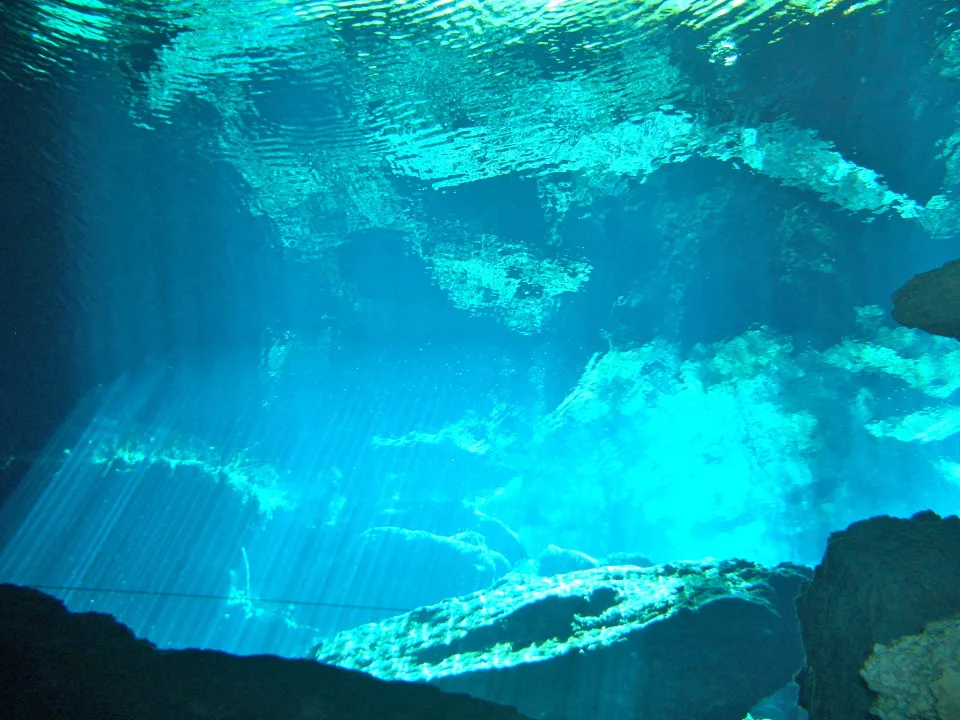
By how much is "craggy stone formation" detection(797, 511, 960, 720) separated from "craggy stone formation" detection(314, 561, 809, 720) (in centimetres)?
236

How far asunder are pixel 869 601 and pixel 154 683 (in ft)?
16.4

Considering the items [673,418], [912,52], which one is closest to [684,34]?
[912,52]

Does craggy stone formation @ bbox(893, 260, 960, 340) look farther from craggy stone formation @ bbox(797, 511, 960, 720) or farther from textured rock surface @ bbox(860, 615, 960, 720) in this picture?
textured rock surface @ bbox(860, 615, 960, 720)

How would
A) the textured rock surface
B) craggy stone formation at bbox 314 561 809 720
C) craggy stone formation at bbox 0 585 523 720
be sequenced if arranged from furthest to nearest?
1. craggy stone formation at bbox 314 561 809 720
2. the textured rock surface
3. craggy stone formation at bbox 0 585 523 720

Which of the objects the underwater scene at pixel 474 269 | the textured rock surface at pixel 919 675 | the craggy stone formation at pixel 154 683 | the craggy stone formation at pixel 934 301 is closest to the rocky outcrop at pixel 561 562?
the underwater scene at pixel 474 269

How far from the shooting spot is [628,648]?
6.47 m

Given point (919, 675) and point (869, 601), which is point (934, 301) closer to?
point (869, 601)

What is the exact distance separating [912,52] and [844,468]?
15457 mm

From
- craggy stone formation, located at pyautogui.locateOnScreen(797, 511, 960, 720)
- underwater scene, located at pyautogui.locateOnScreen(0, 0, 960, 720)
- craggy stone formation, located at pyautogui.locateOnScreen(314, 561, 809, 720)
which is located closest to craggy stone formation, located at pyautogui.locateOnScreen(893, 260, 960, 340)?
underwater scene, located at pyautogui.locateOnScreen(0, 0, 960, 720)

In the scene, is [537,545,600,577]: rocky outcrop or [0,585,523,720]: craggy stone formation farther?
[537,545,600,577]: rocky outcrop

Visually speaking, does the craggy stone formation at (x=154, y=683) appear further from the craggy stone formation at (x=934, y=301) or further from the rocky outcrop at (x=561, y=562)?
the rocky outcrop at (x=561, y=562)

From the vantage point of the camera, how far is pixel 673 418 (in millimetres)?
15977

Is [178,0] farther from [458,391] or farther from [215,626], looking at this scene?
[215,626]

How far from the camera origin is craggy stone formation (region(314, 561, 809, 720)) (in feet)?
20.4
